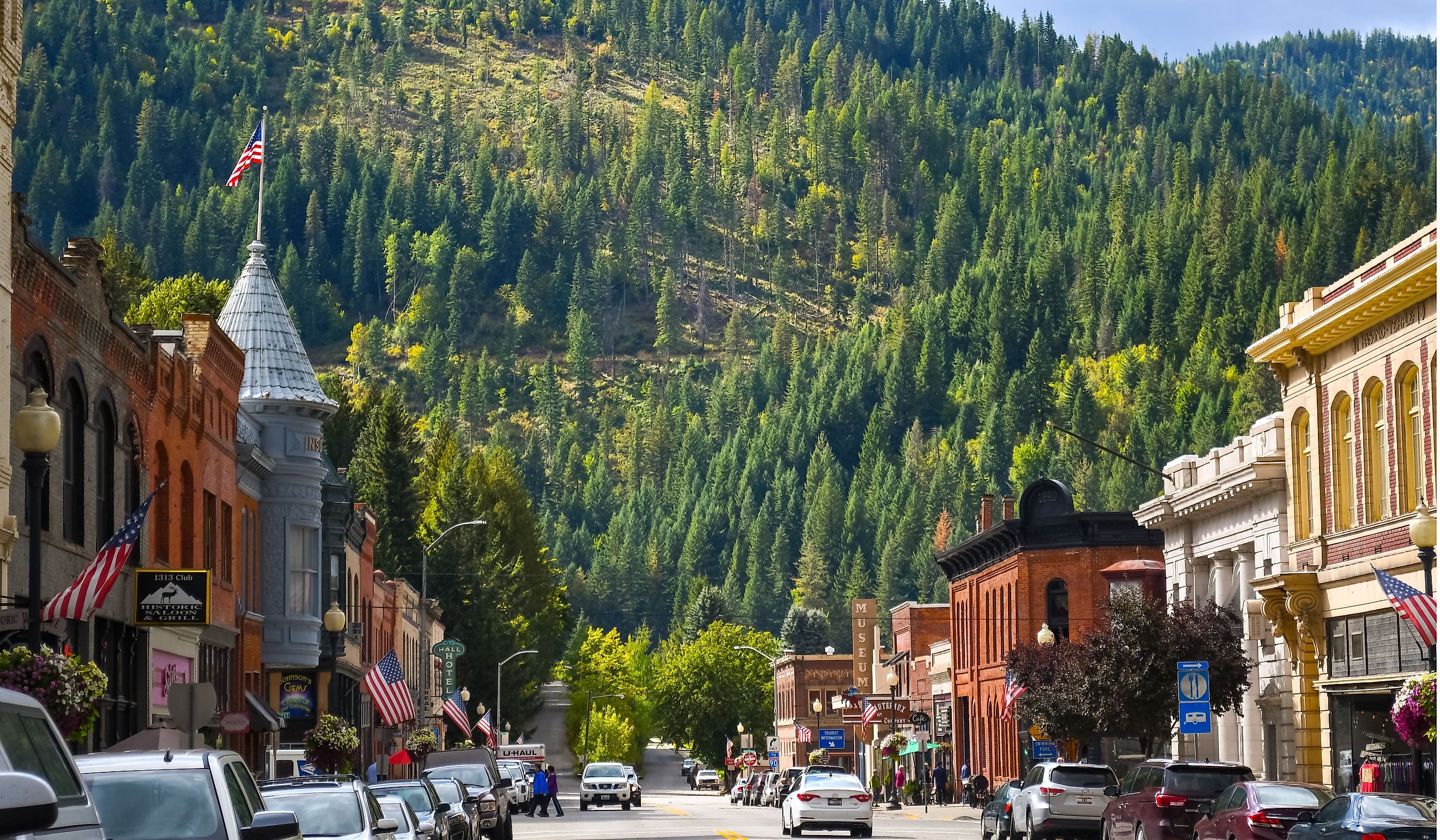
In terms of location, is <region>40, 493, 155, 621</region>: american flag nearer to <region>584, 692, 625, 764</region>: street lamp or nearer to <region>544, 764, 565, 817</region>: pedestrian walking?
<region>544, 764, 565, 817</region>: pedestrian walking

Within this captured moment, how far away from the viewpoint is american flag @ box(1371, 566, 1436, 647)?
98.5 ft

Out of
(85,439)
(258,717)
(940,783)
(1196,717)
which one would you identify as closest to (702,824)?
(258,717)

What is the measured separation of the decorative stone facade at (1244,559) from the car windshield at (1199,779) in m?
16.8

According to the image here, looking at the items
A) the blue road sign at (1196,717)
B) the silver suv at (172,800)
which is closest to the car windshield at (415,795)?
the silver suv at (172,800)

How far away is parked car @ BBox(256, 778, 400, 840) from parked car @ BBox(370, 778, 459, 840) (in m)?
6.71

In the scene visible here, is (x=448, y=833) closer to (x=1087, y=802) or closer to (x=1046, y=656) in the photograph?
(x=1087, y=802)

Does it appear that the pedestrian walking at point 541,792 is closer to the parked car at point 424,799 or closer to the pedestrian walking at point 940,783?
the pedestrian walking at point 940,783

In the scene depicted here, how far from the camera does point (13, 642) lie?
2989 cm

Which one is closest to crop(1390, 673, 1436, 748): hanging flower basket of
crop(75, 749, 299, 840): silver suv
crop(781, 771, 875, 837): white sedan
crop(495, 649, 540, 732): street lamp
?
crop(781, 771, 875, 837): white sedan

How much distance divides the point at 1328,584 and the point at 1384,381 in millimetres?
5269

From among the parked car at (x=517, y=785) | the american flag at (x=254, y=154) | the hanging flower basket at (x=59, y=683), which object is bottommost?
the parked car at (x=517, y=785)

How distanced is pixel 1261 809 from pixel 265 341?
3470 cm

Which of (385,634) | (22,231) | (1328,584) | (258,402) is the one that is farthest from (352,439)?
(22,231)

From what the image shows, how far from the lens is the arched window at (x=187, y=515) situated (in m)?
42.7
